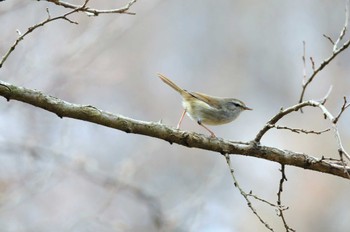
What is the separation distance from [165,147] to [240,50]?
3.08 meters

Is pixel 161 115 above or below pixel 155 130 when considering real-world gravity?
above

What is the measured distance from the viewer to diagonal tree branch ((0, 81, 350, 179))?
3.15 metres

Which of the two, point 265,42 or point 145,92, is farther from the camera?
point 265,42

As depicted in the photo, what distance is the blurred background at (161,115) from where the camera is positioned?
5.93 metres

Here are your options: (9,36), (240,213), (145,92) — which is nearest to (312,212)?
(240,213)

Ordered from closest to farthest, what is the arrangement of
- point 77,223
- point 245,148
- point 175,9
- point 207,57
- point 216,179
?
point 245,148 < point 77,223 < point 216,179 < point 207,57 < point 175,9

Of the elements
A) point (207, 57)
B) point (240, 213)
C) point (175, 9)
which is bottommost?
point (240, 213)

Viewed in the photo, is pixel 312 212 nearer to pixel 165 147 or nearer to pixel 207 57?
pixel 165 147

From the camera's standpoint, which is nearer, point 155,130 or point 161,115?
point 155,130

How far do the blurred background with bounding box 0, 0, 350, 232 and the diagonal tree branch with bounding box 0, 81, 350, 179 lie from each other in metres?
2.25

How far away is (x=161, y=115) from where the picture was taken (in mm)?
9836

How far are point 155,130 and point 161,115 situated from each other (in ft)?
21.4

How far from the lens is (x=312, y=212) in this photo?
30.6 ft

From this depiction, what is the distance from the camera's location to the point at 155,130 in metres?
3.31
